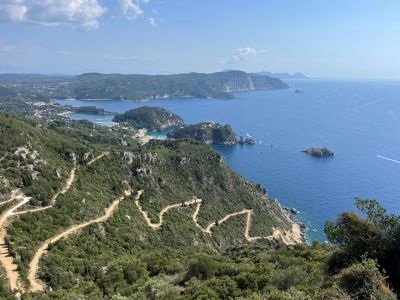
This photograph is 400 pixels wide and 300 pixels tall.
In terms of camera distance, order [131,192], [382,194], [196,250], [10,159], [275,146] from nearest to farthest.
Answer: [10,159] → [196,250] → [131,192] → [382,194] → [275,146]

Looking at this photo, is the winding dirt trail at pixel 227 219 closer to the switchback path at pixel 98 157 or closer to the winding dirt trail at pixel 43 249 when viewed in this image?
the winding dirt trail at pixel 43 249

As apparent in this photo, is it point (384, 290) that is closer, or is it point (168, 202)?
point (384, 290)

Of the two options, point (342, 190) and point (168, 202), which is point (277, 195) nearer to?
point (342, 190)

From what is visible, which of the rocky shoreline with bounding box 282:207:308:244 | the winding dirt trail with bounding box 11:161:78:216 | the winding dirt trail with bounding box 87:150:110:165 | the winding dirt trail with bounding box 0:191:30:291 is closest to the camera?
the winding dirt trail with bounding box 0:191:30:291

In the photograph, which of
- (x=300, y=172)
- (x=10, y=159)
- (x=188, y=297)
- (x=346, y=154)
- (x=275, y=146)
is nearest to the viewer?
(x=188, y=297)

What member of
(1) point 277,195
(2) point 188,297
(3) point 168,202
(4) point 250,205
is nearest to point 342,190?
(1) point 277,195

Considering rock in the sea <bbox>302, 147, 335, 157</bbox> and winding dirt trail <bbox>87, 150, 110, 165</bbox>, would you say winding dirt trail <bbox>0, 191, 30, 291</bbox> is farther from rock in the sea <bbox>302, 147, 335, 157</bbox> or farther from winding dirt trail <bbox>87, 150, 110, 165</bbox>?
rock in the sea <bbox>302, 147, 335, 157</bbox>

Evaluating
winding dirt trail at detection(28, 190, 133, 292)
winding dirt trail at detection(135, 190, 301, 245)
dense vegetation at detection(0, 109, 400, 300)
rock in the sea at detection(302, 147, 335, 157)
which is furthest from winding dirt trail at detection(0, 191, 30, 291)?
rock in the sea at detection(302, 147, 335, 157)

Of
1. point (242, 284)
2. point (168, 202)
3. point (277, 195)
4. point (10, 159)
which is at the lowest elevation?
point (277, 195)

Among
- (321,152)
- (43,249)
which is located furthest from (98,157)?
(321,152)
